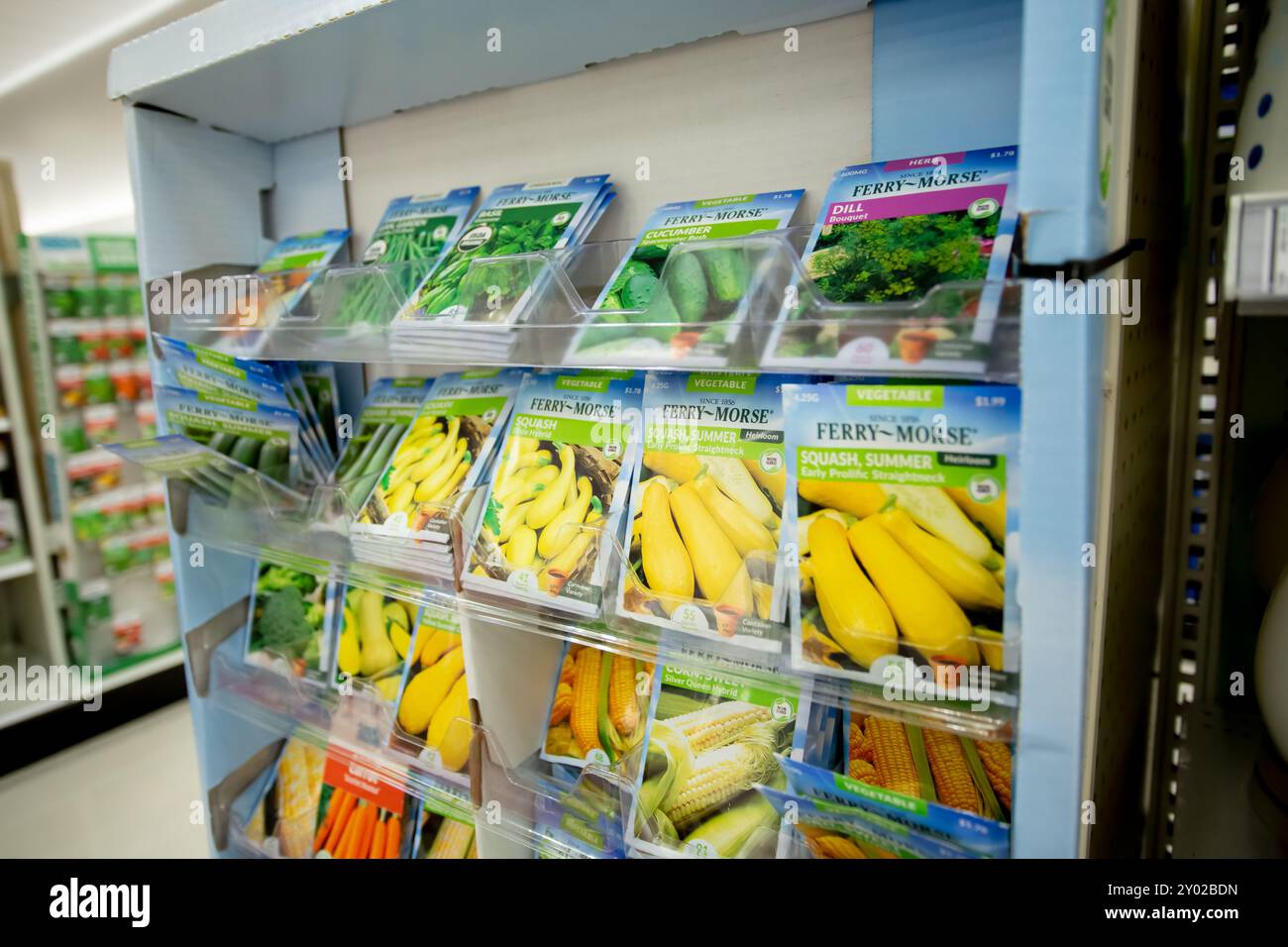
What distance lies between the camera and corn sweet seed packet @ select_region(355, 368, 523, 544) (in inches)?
48.4

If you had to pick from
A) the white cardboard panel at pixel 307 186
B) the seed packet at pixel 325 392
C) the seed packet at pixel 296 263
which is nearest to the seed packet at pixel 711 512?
the seed packet at pixel 296 263

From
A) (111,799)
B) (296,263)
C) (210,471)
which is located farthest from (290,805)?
(111,799)

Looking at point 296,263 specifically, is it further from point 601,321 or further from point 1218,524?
point 1218,524

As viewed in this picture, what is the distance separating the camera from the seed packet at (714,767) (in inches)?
40.7

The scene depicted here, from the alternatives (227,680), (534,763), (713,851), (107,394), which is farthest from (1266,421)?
(107,394)

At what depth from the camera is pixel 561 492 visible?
3.72 feet

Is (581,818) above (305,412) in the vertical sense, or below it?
below

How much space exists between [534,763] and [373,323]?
2.53ft

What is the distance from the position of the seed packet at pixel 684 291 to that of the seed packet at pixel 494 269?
0.14m

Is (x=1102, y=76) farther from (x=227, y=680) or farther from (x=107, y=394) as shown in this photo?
(x=107, y=394)

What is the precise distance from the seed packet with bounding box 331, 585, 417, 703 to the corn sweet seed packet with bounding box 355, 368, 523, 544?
0.81 feet

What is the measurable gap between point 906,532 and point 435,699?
86 centimetres

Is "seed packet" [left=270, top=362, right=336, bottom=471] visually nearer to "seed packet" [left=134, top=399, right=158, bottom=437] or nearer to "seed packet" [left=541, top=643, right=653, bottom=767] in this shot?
"seed packet" [left=541, top=643, right=653, bottom=767]

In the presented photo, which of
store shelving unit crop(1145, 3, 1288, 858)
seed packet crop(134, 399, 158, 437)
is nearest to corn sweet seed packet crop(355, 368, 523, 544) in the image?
store shelving unit crop(1145, 3, 1288, 858)
